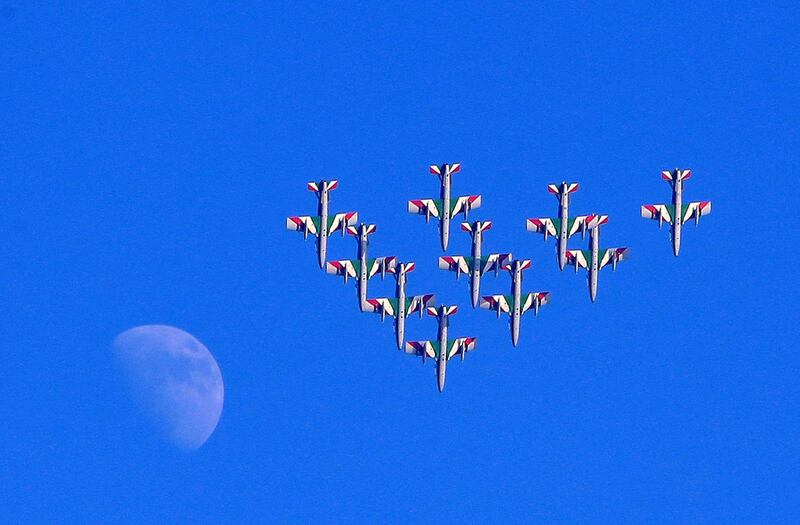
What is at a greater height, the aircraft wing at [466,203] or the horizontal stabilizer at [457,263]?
the aircraft wing at [466,203]

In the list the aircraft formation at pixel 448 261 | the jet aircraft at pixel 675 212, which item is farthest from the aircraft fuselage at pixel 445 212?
the jet aircraft at pixel 675 212

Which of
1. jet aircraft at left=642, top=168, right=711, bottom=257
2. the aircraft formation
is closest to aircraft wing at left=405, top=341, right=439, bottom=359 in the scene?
the aircraft formation

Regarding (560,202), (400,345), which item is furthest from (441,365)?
(560,202)

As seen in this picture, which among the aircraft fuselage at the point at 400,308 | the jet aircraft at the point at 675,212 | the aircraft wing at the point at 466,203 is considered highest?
the jet aircraft at the point at 675,212

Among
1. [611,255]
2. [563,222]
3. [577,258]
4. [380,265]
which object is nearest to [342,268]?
[380,265]

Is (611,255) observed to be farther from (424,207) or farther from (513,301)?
(424,207)

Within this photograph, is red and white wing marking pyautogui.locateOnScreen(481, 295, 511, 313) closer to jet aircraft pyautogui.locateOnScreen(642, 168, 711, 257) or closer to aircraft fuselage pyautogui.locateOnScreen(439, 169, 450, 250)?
aircraft fuselage pyautogui.locateOnScreen(439, 169, 450, 250)

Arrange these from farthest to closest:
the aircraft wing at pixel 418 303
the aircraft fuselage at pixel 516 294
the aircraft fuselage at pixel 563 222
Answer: the aircraft fuselage at pixel 563 222
the aircraft fuselage at pixel 516 294
the aircraft wing at pixel 418 303

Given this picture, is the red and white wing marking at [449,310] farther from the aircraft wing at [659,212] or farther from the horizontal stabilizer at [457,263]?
the aircraft wing at [659,212]
